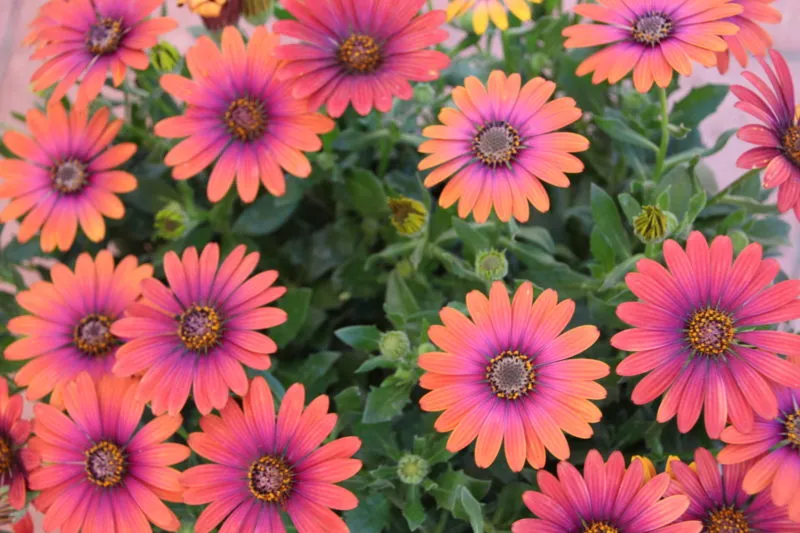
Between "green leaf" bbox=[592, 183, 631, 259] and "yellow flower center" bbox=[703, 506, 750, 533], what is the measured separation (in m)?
0.24

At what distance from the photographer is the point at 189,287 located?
0.66 metres

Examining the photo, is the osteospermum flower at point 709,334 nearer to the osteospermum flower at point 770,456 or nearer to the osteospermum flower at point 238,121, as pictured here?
the osteospermum flower at point 770,456

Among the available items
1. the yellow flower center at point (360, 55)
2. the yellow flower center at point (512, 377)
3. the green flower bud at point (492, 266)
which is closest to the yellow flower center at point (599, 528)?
the yellow flower center at point (512, 377)

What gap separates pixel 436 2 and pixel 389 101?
2.64ft

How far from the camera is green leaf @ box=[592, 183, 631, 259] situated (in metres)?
0.73

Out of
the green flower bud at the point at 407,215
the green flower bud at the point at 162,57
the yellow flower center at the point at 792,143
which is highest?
the green flower bud at the point at 162,57

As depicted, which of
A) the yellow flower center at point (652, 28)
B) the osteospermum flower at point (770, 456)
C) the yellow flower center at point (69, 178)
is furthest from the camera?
the yellow flower center at point (69, 178)

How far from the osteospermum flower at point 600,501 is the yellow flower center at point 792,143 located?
0.29 meters

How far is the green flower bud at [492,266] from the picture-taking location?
671 mm

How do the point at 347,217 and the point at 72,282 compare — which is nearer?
the point at 72,282

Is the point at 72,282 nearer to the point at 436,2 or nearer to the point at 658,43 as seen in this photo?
the point at 658,43

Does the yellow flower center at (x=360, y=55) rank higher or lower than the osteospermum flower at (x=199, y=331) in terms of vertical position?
higher

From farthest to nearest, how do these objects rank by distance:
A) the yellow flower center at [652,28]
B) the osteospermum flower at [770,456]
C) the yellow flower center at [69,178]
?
1. the yellow flower center at [69,178]
2. the yellow flower center at [652,28]
3. the osteospermum flower at [770,456]

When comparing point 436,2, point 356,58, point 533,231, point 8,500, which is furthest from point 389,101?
point 436,2
